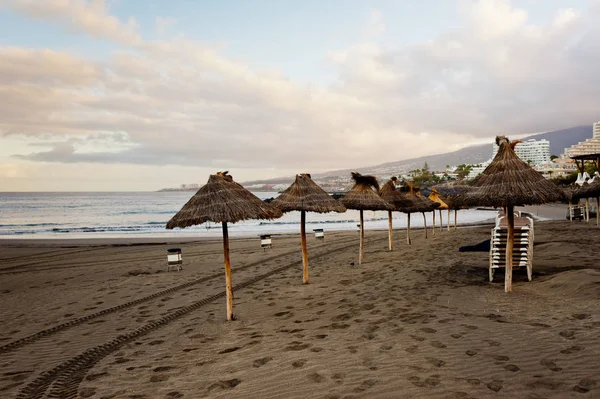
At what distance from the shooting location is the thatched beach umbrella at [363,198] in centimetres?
1192

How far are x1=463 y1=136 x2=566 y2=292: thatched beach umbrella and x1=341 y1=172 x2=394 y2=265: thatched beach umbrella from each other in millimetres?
4426

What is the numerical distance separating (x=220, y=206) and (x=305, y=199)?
3.42 m

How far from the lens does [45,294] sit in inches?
404

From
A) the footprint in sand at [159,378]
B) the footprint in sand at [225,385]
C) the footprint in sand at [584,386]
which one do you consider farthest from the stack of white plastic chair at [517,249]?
the footprint in sand at [159,378]

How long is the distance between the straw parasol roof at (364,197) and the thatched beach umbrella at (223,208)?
5213 millimetres

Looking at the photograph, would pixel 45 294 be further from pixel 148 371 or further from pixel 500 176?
pixel 500 176

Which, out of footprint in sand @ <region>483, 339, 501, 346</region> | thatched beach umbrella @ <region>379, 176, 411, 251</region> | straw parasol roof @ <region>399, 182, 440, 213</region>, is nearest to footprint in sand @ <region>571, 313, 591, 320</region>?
footprint in sand @ <region>483, 339, 501, 346</region>

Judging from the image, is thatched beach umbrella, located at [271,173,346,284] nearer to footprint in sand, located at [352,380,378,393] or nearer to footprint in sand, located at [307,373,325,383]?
footprint in sand, located at [307,373,325,383]

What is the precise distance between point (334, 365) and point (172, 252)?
970 cm

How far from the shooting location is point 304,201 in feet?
31.7

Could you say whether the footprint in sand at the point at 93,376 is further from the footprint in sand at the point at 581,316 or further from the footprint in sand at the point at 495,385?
the footprint in sand at the point at 581,316

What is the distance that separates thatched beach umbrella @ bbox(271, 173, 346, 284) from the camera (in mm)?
9520

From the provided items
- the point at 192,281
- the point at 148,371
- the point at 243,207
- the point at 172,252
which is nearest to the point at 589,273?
the point at 243,207

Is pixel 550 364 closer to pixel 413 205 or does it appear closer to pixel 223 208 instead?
pixel 223 208
